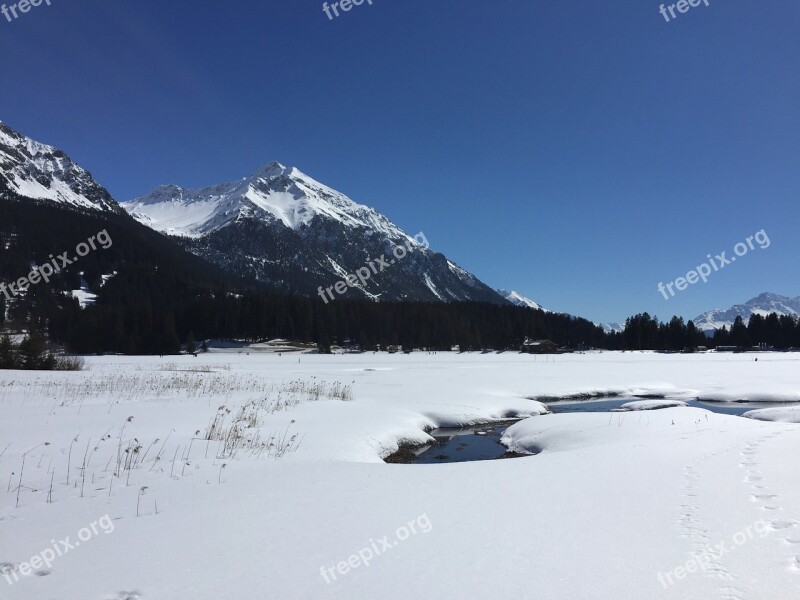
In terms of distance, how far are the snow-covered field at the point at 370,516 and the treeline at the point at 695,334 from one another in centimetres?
12643

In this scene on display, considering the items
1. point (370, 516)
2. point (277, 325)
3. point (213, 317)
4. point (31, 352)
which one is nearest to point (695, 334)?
point (277, 325)

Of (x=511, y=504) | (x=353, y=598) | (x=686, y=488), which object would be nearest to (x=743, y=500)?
(x=686, y=488)

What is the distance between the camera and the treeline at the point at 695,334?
122375 mm

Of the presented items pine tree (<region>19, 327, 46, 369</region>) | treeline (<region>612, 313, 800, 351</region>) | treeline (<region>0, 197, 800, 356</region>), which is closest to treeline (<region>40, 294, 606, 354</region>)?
treeline (<region>0, 197, 800, 356</region>)

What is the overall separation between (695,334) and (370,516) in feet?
448

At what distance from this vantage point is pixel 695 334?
120 metres

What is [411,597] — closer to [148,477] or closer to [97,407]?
[148,477]

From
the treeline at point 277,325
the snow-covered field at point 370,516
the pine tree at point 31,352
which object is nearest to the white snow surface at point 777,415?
the snow-covered field at point 370,516

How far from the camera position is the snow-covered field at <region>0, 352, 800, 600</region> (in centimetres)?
422

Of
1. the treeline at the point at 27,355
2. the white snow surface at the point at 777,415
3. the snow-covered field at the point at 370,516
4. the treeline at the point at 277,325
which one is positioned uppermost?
the treeline at the point at 277,325

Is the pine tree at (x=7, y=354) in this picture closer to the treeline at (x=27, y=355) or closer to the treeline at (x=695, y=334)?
the treeline at (x=27, y=355)

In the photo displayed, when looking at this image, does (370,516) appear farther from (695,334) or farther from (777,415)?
(695,334)

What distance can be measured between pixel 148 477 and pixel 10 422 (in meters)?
6.18

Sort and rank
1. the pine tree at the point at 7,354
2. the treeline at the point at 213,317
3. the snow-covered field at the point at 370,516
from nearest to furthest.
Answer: the snow-covered field at the point at 370,516
the pine tree at the point at 7,354
the treeline at the point at 213,317
